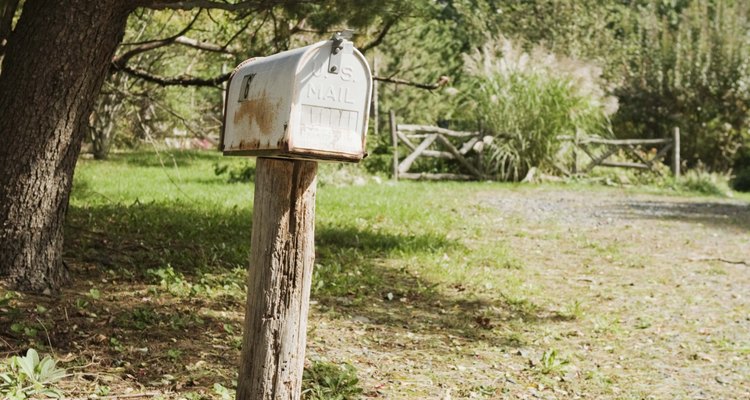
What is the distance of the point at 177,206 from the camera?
357 inches

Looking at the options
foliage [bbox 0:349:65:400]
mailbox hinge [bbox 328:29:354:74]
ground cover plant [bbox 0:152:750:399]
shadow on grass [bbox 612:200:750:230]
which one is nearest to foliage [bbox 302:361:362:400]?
ground cover plant [bbox 0:152:750:399]

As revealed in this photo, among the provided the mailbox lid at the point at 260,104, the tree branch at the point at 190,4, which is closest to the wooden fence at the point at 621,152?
the tree branch at the point at 190,4

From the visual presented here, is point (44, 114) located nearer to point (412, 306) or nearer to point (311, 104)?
point (311, 104)

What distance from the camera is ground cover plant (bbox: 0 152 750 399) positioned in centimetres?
412

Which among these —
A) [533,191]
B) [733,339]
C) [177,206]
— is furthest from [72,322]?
[533,191]

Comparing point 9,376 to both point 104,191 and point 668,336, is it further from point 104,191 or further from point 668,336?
point 104,191

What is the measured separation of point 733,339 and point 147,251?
391cm

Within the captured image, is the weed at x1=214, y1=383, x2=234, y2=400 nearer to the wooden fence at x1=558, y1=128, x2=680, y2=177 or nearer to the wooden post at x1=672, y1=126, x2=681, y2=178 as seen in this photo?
the wooden fence at x1=558, y1=128, x2=680, y2=177

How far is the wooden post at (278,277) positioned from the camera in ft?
10.0

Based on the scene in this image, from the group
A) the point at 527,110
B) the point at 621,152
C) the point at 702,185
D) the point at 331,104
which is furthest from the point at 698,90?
the point at 331,104

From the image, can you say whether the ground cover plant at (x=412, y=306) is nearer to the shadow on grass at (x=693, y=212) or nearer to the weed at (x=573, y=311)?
the weed at (x=573, y=311)

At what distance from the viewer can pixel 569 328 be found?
5.55m

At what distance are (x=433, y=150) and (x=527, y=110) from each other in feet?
6.49

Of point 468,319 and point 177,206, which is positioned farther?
point 177,206
